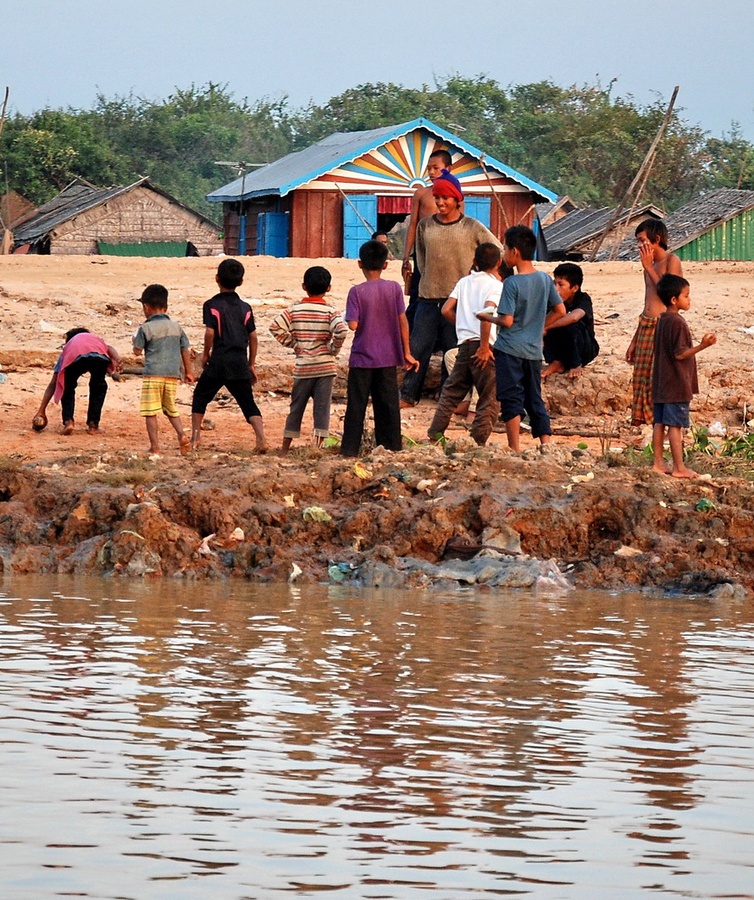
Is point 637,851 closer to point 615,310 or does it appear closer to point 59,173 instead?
point 615,310

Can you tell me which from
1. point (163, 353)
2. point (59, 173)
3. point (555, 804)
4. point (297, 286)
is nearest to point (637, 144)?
point (59, 173)

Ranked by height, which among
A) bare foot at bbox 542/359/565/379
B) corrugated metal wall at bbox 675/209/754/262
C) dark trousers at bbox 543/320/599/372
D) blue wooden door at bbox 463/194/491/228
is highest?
blue wooden door at bbox 463/194/491/228

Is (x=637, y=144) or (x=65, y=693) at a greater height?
(x=637, y=144)

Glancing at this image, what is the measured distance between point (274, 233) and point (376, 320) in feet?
65.9

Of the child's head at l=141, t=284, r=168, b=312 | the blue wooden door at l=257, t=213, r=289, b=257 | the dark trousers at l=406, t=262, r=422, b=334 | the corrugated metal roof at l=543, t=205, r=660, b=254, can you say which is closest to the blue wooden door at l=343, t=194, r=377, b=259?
the blue wooden door at l=257, t=213, r=289, b=257

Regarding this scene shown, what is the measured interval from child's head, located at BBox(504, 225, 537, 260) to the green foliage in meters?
33.9

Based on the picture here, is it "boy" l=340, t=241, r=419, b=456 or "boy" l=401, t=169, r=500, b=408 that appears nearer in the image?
"boy" l=340, t=241, r=419, b=456

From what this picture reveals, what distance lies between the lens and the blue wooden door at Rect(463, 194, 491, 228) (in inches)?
1113

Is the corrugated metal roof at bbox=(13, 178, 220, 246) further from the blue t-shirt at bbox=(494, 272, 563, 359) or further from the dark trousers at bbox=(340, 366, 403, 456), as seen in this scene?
the blue t-shirt at bbox=(494, 272, 563, 359)

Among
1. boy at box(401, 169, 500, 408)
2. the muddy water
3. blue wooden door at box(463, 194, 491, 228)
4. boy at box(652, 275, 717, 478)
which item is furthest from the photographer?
blue wooden door at box(463, 194, 491, 228)

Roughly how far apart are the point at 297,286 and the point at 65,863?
521 inches

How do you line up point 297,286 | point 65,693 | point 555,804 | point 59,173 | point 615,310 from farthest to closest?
point 59,173, point 297,286, point 615,310, point 65,693, point 555,804

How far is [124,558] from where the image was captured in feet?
23.8

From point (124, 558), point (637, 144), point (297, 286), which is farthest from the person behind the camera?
point (637, 144)
